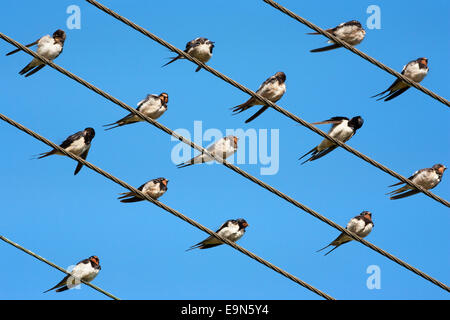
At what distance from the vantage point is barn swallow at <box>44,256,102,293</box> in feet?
39.0

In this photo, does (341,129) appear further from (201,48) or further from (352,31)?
(201,48)

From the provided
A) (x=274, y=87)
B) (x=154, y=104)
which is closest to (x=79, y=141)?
(x=154, y=104)

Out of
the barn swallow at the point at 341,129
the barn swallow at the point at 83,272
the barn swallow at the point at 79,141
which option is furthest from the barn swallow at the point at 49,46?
the barn swallow at the point at 341,129

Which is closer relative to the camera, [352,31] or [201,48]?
[201,48]

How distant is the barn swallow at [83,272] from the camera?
11.9 m

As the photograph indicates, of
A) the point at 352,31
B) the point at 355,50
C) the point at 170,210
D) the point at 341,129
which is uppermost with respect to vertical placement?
the point at 352,31

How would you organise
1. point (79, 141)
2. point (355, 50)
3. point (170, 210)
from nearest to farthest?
point (170, 210) → point (355, 50) → point (79, 141)

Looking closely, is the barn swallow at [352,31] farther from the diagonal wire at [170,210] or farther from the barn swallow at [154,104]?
the diagonal wire at [170,210]

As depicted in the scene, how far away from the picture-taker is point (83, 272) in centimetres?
1205

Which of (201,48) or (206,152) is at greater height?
(201,48)

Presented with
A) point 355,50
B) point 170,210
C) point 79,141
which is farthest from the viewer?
point 79,141

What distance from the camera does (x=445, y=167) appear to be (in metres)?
12.5
